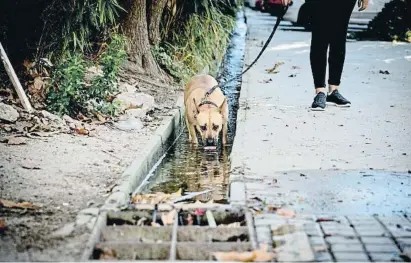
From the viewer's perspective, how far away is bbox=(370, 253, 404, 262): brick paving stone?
2811 millimetres

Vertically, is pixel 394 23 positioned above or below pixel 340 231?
below

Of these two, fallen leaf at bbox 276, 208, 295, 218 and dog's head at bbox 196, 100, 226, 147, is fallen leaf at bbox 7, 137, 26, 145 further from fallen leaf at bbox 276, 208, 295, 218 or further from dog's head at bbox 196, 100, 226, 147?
fallen leaf at bbox 276, 208, 295, 218

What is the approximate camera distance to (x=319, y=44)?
6.15 m

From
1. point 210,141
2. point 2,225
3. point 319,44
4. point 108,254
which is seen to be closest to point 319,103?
point 319,44

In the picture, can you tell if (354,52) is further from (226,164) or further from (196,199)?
(196,199)

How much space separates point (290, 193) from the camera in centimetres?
382

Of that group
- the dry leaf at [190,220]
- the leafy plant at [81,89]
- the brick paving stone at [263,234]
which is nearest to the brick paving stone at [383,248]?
the brick paving stone at [263,234]

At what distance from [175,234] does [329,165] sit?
1740 mm

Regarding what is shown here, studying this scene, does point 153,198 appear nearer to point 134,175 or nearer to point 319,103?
point 134,175

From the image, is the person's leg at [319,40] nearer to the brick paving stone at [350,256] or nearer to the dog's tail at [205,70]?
the dog's tail at [205,70]

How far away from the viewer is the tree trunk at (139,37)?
24.8 feet

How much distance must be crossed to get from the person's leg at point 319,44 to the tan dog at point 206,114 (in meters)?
1.12

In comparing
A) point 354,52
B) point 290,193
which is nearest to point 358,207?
point 290,193

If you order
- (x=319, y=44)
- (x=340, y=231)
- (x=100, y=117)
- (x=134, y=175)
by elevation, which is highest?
(x=319, y=44)
